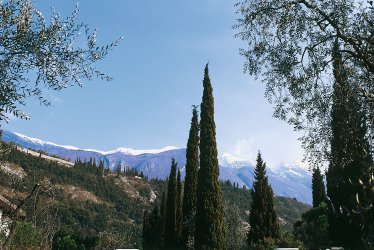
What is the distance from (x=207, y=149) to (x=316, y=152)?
23718 millimetres

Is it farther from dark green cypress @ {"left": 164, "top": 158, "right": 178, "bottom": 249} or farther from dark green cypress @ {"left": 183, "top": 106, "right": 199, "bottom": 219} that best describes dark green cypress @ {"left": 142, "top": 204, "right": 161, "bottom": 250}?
dark green cypress @ {"left": 183, "top": 106, "right": 199, "bottom": 219}

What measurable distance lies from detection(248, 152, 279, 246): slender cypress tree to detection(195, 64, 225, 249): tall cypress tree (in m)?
6.64

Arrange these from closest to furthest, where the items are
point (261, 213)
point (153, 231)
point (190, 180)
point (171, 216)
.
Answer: point (261, 213)
point (190, 180)
point (171, 216)
point (153, 231)

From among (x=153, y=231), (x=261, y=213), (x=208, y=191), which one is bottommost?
(x=153, y=231)

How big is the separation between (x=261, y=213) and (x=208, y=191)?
8.37 meters

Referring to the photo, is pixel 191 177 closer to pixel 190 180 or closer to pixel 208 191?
pixel 190 180

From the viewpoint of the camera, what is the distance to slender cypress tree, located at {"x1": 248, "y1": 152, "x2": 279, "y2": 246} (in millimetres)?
39906

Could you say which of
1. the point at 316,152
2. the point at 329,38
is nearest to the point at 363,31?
the point at 329,38

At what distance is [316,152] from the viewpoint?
13055mm

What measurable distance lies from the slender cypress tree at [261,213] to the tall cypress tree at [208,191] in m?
6.64

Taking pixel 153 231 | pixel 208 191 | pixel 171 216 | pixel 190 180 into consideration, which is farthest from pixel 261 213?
pixel 153 231

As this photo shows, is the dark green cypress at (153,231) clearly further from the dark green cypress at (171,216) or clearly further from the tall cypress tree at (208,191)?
the tall cypress tree at (208,191)

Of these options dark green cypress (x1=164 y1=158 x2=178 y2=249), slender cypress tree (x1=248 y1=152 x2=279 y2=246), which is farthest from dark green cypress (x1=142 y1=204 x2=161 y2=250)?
slender cypress tree (x1=248 y1=152 x2=279 y2=246)

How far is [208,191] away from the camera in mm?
35156
